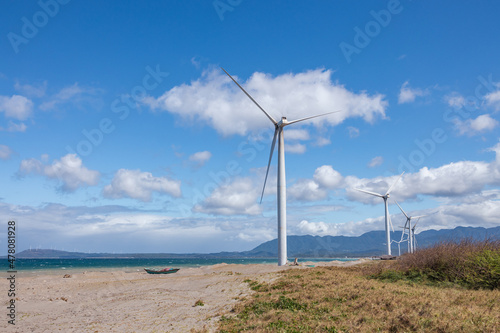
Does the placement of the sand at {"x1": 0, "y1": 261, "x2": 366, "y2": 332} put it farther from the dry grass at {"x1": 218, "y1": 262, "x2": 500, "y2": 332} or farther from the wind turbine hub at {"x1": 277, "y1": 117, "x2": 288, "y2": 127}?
the wind turbine hub at {"x1": 277, "y1": 117, "x2": 288, "y2": 127}

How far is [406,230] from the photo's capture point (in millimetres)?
115750

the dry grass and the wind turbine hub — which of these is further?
the wind turbine hub

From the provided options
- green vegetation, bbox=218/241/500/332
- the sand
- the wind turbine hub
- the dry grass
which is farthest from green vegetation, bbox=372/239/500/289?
the wind turbine hub

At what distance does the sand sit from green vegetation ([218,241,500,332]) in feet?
6.52

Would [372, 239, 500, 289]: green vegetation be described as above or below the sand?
above

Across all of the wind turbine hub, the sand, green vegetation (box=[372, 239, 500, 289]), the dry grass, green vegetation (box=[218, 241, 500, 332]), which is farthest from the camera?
the wind turbine hub

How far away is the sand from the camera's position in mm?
20344

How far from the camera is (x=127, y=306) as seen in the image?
2592 centimetres

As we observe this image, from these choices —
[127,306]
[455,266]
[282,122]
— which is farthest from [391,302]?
[282,122]

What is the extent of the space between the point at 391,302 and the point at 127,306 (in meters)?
18.1

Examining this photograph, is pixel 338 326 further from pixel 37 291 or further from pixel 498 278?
pixel 37 291

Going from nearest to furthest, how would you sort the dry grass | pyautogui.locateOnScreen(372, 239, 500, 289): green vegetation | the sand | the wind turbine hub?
1. the dry grass
2. the sand
3. pyautogui.locateOnScreen(372, 239, 500, 289): green vegetation
4. the wind turbine hub

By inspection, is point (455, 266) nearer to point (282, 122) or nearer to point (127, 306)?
point (127, 306)

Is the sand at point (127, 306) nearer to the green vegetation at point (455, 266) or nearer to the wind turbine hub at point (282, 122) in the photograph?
the green vegetation at point (455, 266)
